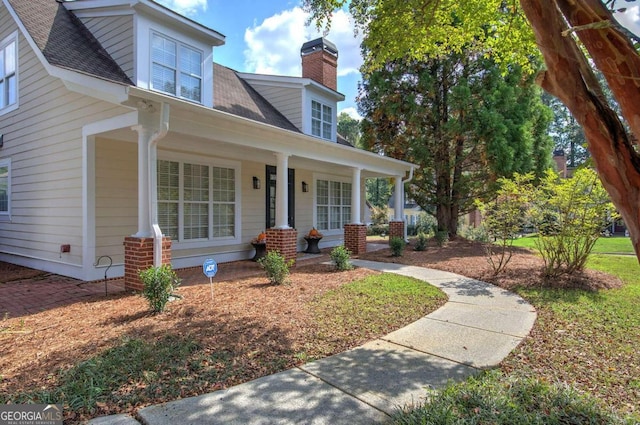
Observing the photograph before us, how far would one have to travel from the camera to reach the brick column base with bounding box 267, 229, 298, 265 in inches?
325

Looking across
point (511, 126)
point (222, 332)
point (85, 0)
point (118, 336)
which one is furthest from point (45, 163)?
point (511, 126)

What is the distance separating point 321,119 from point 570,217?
7760 millimetres

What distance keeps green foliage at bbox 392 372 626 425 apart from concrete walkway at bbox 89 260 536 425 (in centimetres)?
23

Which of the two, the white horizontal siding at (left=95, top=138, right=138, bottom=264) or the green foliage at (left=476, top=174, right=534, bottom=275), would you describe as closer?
the white horizontal siding at (left=95, top=138, right=138, bottom=264)

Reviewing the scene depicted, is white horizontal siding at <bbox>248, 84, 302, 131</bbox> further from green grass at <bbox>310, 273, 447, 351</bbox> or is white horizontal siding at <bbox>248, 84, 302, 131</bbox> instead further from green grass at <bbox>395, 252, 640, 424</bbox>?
green grass at <bbox>395, 252, 640, 424</bbox>

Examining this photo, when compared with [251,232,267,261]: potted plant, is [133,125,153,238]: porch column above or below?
above

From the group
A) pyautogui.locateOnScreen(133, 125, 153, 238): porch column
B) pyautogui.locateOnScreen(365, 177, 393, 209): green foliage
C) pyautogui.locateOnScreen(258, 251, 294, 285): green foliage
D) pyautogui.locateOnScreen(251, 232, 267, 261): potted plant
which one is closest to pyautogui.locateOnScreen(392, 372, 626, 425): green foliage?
pyautogui.locateOnScreen(258, 251, 294, 285): green foliage

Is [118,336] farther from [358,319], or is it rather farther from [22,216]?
[22,216]

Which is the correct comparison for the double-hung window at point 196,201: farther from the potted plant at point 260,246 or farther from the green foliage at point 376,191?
the green foliage at point 376,191

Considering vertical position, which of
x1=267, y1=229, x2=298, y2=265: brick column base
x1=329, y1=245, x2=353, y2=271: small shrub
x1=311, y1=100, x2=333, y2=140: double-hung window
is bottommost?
x1=329, y1=245, x2=353, y2=271: small shrub

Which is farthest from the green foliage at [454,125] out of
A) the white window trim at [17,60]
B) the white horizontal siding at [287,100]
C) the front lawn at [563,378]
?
the white window trim at [17,60]

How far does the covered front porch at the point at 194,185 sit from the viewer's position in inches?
230

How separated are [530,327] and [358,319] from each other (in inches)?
81.7

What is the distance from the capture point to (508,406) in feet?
8.29
